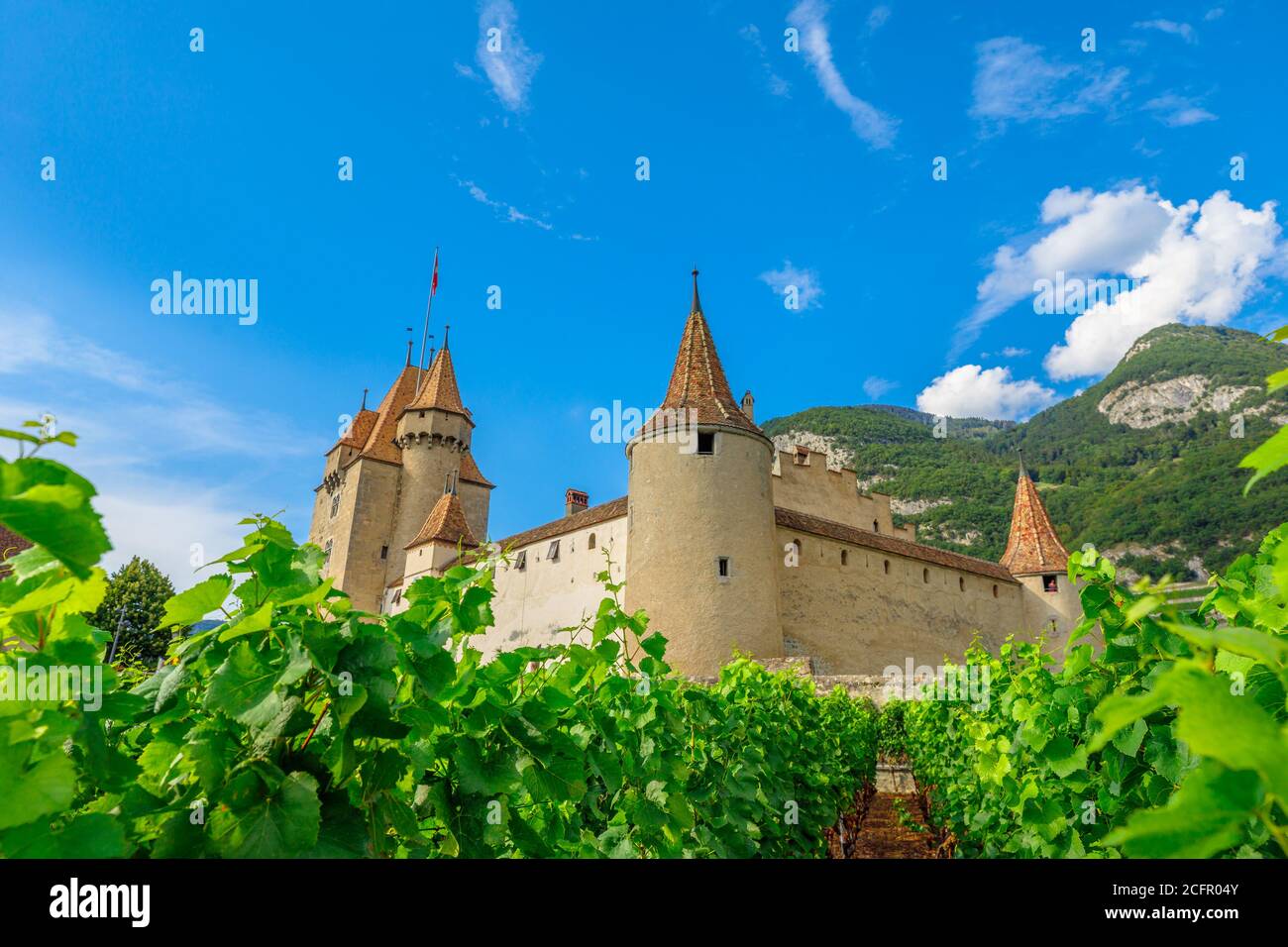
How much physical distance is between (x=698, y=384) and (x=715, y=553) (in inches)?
209

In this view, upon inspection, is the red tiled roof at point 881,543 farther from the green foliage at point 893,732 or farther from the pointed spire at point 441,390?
the pointed spire at point 441,390

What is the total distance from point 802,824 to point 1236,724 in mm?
6914

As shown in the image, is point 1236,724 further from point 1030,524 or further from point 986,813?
point 1030,524

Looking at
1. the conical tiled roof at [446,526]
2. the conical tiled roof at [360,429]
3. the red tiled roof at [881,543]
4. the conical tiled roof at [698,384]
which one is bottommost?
the red tiled roof at [881,543]

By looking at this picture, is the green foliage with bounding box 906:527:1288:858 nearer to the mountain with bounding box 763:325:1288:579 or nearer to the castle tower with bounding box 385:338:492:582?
the castle tower with bounding box 385:338:492:582

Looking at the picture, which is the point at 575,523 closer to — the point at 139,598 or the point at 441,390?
the point at 441,390

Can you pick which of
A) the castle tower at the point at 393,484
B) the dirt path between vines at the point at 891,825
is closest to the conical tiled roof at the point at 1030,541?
the dirt path between vines at the point at 891,825

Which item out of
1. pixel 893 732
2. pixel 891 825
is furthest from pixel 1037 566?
pixel 891 825

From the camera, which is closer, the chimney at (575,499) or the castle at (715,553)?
the castle at (715,553)

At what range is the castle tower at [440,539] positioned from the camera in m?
33.3

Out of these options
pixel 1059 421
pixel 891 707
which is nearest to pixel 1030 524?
pixel 891 707

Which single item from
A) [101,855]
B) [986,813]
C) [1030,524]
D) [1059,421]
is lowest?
[986,813]
